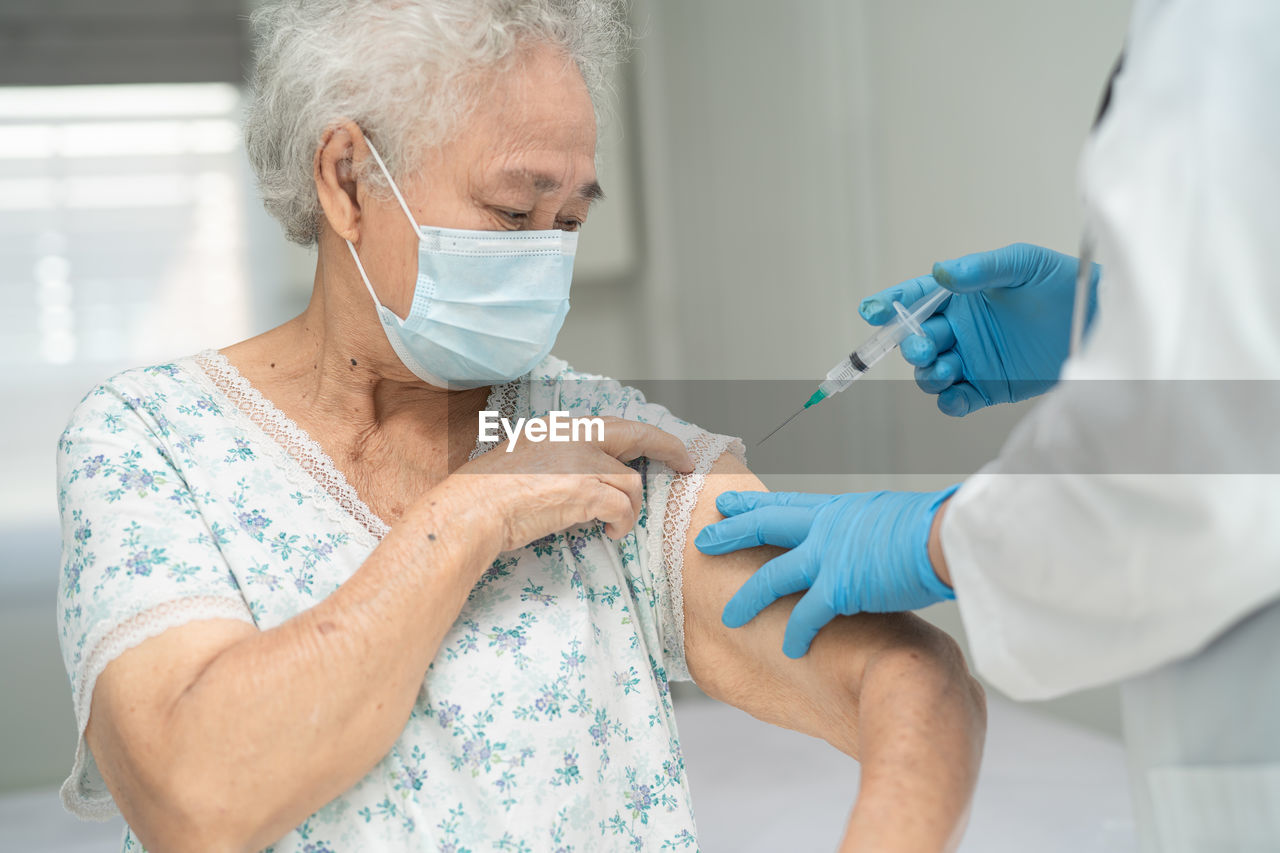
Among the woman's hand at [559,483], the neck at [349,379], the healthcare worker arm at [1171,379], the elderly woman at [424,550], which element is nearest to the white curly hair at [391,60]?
the elderly woman at [424,550]

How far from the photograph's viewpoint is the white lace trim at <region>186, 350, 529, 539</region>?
1.18m

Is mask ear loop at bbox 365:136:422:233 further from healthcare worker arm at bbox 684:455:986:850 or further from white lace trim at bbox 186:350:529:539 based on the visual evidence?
healthcare worker arm at bbox 684:455:986:850

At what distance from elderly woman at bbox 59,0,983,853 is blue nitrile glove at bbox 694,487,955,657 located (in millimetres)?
45

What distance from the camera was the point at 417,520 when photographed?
1.04 m

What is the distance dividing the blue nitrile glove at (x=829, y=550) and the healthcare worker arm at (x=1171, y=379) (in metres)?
0.19

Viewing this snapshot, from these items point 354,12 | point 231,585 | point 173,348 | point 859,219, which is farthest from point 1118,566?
point 173,348

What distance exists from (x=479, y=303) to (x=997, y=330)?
2.48 ft

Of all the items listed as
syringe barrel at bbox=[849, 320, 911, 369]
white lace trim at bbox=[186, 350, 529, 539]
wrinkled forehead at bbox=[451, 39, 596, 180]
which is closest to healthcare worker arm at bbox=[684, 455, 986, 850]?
syringe barrel at bbox=[849, 320, 911, 369]

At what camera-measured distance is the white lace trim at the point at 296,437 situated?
3.86 feet

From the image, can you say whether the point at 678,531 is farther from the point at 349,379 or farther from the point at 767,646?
the point at 349,379

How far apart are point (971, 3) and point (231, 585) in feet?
7.89

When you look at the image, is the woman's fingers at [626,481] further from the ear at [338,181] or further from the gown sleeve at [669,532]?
the ear at [338,181]

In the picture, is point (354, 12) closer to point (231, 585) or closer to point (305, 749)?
point (231, 585)

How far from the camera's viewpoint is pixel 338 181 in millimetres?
1254
